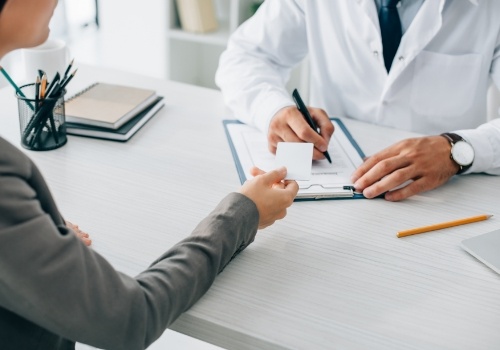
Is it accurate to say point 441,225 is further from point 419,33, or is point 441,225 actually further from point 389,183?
point 419,33

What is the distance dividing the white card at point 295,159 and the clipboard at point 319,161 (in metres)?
0.02

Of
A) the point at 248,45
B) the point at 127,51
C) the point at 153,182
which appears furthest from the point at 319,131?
the point at 127,51

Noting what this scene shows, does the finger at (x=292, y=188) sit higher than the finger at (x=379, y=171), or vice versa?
A: the finger at (x=292, y=188)

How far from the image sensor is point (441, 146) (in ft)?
4.00

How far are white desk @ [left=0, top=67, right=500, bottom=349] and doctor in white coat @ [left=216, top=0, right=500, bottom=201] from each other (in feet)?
0.41

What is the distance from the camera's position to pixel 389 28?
4.99 feet

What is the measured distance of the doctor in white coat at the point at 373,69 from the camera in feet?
4.27

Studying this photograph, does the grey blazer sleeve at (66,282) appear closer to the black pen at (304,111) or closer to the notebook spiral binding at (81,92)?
the black pen at (304,111)

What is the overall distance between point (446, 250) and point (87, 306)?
575 millimetres

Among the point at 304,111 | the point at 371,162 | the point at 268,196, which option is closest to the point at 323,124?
the point at 304,111

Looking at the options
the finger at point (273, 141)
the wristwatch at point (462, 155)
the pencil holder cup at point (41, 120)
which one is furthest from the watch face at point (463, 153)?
the pencil holder cup at point (41, 120)

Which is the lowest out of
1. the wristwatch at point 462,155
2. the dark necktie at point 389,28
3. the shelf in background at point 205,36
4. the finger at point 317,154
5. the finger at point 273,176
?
the shelf in background at point 205,36

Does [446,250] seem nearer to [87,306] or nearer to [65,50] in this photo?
[87,306]

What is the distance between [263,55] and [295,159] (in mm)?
564
